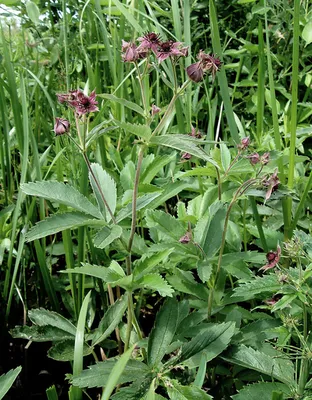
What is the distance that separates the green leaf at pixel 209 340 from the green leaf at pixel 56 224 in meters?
0.24

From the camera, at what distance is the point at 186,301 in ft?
2.95

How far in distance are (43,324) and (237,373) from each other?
35 cm

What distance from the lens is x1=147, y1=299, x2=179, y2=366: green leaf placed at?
805mm

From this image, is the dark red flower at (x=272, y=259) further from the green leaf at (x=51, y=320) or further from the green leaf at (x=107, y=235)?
the green leaf at (x=51, y=320)

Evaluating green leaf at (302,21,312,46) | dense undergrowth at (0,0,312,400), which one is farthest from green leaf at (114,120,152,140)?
green leaf at (302,21,312,46)

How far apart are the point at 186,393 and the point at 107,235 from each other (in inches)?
9.9

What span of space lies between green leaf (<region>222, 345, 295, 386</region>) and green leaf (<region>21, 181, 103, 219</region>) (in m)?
0.31

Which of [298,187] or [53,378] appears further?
[298,187]

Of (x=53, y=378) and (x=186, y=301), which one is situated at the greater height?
(x=186, y=301)

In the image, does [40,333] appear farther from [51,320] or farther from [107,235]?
[107,235]

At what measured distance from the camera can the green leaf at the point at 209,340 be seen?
79cm

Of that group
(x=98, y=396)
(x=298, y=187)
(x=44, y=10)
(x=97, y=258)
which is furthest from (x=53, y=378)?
(x=44, y=10)

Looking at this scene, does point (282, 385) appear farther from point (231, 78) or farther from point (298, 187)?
point (231, 78)

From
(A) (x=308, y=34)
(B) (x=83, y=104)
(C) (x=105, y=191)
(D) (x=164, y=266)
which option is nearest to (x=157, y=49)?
(B) (x=83, y=104)
